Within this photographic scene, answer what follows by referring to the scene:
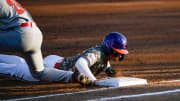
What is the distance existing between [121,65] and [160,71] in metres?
0.89

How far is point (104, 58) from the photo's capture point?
6.36m

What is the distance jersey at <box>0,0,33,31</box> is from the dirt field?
1287 millimetres

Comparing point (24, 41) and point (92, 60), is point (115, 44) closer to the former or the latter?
point (92, 60)

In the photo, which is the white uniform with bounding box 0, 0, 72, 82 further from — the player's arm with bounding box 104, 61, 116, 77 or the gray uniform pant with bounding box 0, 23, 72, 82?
the player's arm with bounding box 104, 61, 116, 77

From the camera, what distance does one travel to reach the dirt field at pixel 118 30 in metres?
5.87

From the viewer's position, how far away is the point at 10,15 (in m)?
4.52

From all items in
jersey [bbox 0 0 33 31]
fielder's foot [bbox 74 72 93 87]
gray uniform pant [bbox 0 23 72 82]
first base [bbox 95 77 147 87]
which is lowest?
first base [bbox 95 77 147 87]

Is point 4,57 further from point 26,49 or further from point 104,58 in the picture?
point 26,49

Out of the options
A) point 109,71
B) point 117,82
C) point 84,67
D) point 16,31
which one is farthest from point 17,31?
point 109,71

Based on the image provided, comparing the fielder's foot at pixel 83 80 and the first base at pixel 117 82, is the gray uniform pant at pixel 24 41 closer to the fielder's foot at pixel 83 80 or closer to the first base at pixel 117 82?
the fielder's foot at pixel 83 80

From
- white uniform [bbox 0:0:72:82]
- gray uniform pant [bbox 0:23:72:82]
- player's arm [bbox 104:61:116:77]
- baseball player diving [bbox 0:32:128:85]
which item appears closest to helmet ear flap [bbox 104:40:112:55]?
baseball player diving [bbox 0:32:128:85]

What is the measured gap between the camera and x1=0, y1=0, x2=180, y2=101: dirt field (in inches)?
231

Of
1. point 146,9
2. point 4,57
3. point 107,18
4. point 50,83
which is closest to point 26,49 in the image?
point 50,83

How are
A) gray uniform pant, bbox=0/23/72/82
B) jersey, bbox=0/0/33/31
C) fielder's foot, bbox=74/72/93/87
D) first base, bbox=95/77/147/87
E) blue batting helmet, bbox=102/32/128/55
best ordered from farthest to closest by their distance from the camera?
blue batting helmet, bbox=102/32/128/55, first base, bbox=95/77/147/87, fielder's foot, bbox=74/72/93/87, gray uniform pant, bbox=0/23/72/82, jersey, bbox=0/0/33/31
